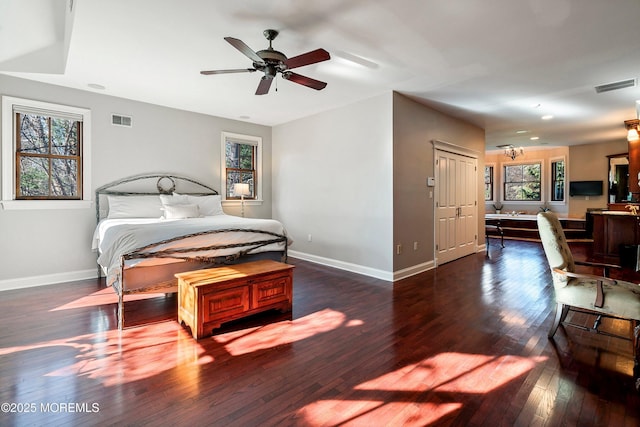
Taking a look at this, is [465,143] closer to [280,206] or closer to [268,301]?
[280,206]

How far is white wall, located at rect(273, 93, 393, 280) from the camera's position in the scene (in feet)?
15.7

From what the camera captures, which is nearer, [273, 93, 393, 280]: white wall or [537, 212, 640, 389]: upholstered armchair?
[537, 212, 640, 389]: upholstered armchair

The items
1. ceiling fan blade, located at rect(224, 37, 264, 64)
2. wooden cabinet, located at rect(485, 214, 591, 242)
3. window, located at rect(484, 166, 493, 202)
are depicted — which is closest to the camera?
ceiling fan blade, located at rect(224, 37, 264, 64)

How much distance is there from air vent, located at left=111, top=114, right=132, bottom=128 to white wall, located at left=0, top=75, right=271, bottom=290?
6cm

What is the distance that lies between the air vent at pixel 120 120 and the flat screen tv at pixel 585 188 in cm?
1192

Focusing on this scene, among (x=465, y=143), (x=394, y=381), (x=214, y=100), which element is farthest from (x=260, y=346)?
(x=465, y=143)

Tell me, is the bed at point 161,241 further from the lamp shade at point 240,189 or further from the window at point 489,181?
the window at point 489,181

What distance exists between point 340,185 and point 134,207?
Answer: 11.0 feet

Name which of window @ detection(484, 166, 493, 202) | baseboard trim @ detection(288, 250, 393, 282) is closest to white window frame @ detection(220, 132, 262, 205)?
baseboard trim @ detection(288, 250, 393, 282)

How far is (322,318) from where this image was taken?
128 inches

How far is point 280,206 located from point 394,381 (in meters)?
5.09

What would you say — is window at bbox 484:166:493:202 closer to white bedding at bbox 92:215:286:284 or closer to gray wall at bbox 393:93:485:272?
gray wall at bbox 393:93:485:272

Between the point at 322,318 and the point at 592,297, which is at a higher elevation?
the point at 592,297

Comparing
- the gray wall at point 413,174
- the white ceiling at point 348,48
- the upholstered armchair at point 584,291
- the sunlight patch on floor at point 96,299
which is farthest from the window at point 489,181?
the sunlight patch on floor at point 96,299
